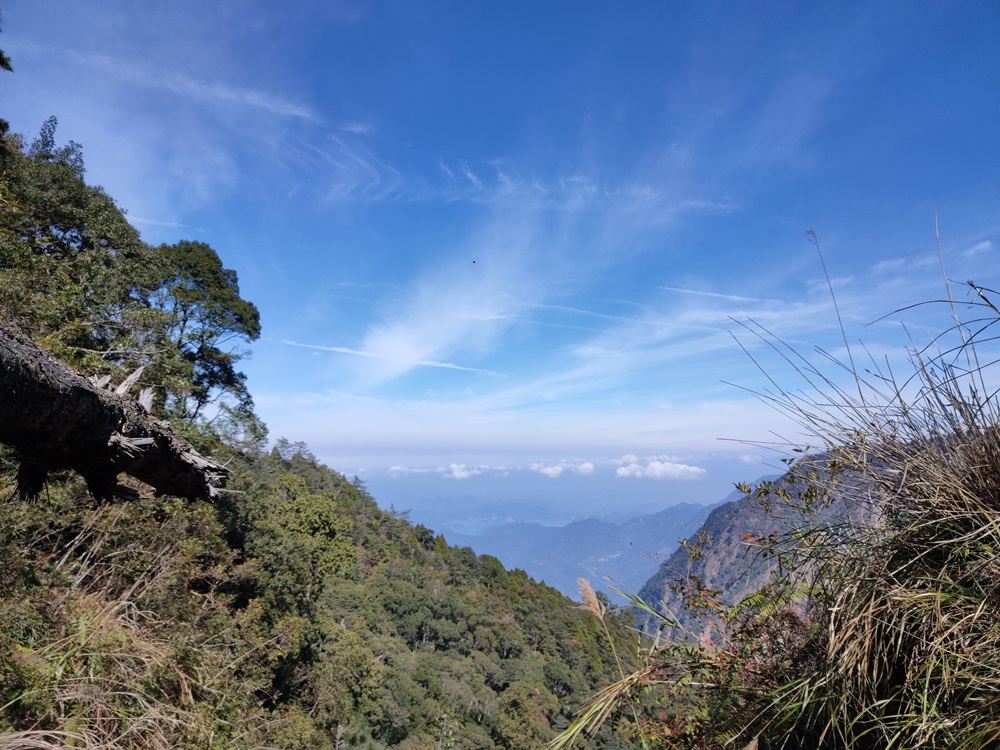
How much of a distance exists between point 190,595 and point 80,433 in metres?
7.90

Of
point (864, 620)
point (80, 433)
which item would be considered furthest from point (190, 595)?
point (864, 620)

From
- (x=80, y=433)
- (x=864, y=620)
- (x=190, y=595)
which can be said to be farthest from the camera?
(x=190, y=595)

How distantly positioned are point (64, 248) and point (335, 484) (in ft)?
118

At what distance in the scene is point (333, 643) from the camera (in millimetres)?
16656

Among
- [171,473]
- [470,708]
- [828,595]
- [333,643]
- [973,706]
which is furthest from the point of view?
[470,708]

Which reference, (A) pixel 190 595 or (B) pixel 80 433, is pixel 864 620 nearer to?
(B) pixel 80 433

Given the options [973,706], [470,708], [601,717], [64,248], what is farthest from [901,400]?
[470,708]

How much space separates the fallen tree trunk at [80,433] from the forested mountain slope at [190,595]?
46cm

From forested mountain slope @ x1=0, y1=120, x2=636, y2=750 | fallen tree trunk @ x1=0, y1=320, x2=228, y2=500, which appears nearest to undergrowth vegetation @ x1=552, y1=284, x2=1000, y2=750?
forested mountain slope @ x1=0, y1=120, x2=636, y2=750

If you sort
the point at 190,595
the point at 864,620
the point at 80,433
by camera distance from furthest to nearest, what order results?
the point at 190,595
the point at 80,433
the point at 864,620

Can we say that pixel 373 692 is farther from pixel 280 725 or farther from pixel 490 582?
pixel 490 582

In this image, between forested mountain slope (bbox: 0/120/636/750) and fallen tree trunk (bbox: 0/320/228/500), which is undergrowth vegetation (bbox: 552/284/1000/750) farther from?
fallen tree trunk (bbox: 0/320/228/500)

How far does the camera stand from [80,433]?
1911mm

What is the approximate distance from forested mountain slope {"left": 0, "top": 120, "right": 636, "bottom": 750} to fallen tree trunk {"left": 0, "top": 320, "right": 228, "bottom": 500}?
455 millimetres
